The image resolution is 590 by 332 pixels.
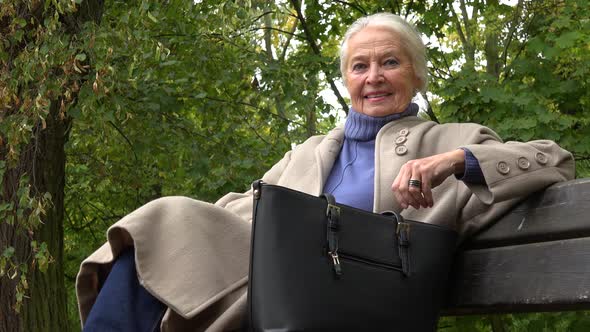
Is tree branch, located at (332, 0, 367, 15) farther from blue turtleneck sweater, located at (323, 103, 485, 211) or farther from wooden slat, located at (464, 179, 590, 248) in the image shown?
wooden slat, located at (464, 179, 590, 248)

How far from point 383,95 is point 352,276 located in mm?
1078

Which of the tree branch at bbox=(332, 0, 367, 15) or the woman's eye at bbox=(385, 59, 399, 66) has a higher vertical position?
the tree branch at bbox=(332, 0, 367, 15)

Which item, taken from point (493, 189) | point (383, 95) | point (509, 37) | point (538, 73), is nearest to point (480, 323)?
point (538, 73)

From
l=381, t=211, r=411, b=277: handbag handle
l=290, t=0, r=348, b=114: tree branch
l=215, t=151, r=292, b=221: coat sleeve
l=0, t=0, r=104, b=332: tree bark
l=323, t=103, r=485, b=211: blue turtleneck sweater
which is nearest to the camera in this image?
l=381, t=211, r=411, b=277: handbag handle

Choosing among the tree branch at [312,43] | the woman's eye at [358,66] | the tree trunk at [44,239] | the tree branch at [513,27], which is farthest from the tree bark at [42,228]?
the tree branch at [513,27]

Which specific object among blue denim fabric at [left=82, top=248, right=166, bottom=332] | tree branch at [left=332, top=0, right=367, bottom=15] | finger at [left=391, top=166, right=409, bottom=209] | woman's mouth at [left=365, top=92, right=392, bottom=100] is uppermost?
tree branch at [left=332, top=0, right=367, bottom=15]

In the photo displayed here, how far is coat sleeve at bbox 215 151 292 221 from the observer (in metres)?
3.16

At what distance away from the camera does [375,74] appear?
3.26 m

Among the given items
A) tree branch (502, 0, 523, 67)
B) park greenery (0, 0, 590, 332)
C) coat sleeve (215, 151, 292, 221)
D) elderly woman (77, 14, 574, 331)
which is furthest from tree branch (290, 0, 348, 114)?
elderly woman (77, 14, 574, 331)

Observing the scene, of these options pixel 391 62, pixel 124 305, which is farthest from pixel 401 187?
pixel 391 62

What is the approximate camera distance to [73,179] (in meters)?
8.49

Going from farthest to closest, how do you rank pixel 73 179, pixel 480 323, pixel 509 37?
pixel 73 179 < pixel 509 37 < pixel 480 323

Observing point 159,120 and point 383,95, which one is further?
point 159,120

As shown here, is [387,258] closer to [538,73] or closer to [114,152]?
[538,73]
